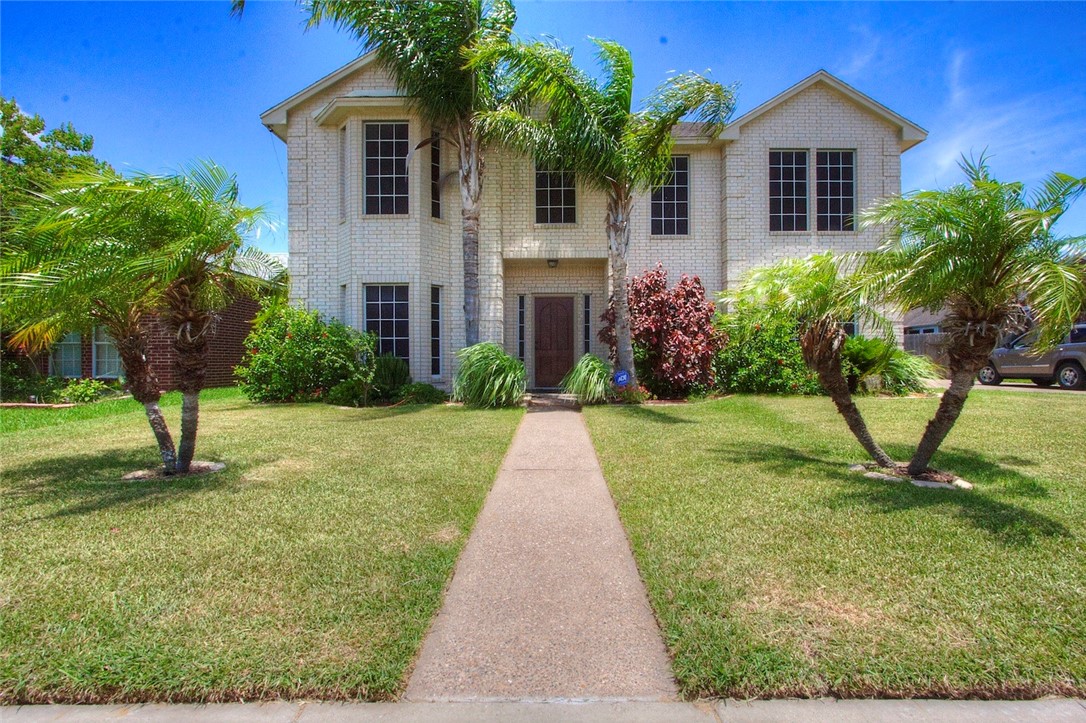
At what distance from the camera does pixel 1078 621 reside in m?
3.02

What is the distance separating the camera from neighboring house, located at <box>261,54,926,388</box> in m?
13.5

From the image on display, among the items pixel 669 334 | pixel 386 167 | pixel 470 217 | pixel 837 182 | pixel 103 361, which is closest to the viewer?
pixel 669 334

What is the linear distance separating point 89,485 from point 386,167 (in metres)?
9.53

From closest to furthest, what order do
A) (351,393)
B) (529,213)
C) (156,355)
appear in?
1. (351,393)
2. (529,213)
3. (156,355)

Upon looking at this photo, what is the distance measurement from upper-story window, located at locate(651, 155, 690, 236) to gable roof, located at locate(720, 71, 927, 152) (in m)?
1.23

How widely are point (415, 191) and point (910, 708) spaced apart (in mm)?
12766

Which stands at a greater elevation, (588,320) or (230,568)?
(588,320)

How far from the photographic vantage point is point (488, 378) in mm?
11648

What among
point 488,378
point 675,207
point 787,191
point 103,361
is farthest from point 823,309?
point 103,361

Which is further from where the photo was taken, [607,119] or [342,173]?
[342,173]

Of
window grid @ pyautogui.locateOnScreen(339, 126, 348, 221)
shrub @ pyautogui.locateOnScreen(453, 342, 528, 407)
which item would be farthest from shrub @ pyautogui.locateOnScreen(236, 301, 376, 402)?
window grid @ pyautogui.locateOnScreen(339, 126, 348, 221)

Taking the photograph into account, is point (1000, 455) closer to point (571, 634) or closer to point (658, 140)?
point (571, 634)

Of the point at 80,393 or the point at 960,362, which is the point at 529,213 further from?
the point at 80,393

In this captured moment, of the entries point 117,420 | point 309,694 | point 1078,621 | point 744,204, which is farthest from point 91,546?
point 744,204
